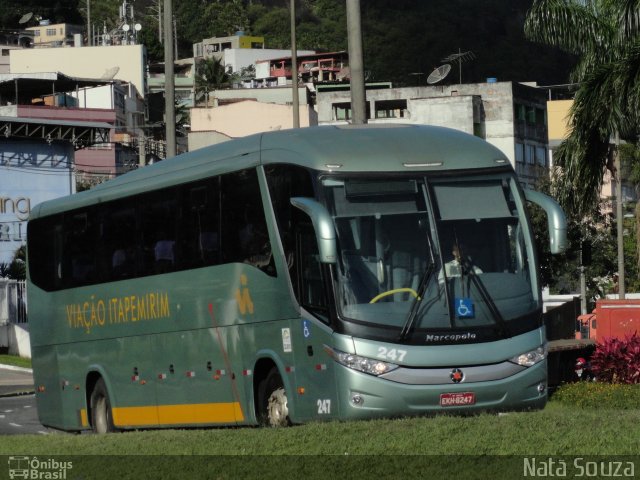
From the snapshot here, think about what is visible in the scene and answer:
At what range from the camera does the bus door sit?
14.6m

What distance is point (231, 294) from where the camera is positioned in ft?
54.5

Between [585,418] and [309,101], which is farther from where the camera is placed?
[309,101]

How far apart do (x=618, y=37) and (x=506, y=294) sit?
1455 cm

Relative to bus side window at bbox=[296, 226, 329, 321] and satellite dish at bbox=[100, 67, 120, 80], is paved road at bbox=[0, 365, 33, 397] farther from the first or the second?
satellite dish at bbox=[100, 67, 120, 80]

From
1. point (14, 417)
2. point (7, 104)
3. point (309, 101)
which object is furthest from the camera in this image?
point (309, 101)

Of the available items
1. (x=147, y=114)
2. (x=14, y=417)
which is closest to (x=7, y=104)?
(x=147, y=114)

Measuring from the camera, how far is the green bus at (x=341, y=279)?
47.4ft

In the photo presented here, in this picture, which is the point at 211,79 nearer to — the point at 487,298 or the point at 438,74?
the point at 438,74

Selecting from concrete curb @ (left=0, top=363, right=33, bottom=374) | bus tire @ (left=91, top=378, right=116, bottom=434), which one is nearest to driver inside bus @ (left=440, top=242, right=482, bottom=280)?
bus tire @ (left=91, top=378, right=116, bottom=434)

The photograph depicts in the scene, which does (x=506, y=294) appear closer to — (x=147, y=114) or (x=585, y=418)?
(x=585, y=418)

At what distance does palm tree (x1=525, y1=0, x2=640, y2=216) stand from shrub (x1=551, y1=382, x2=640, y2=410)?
23.4ft

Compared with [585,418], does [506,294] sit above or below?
above

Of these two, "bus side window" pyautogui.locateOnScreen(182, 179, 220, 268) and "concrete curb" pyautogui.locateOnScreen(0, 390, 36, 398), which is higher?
"bus side window" pyautogui.locateOnScreen(182, 179, 220, 268)

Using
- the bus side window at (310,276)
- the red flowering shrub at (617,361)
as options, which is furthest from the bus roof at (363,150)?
the red flowering shrub at (617,361)
